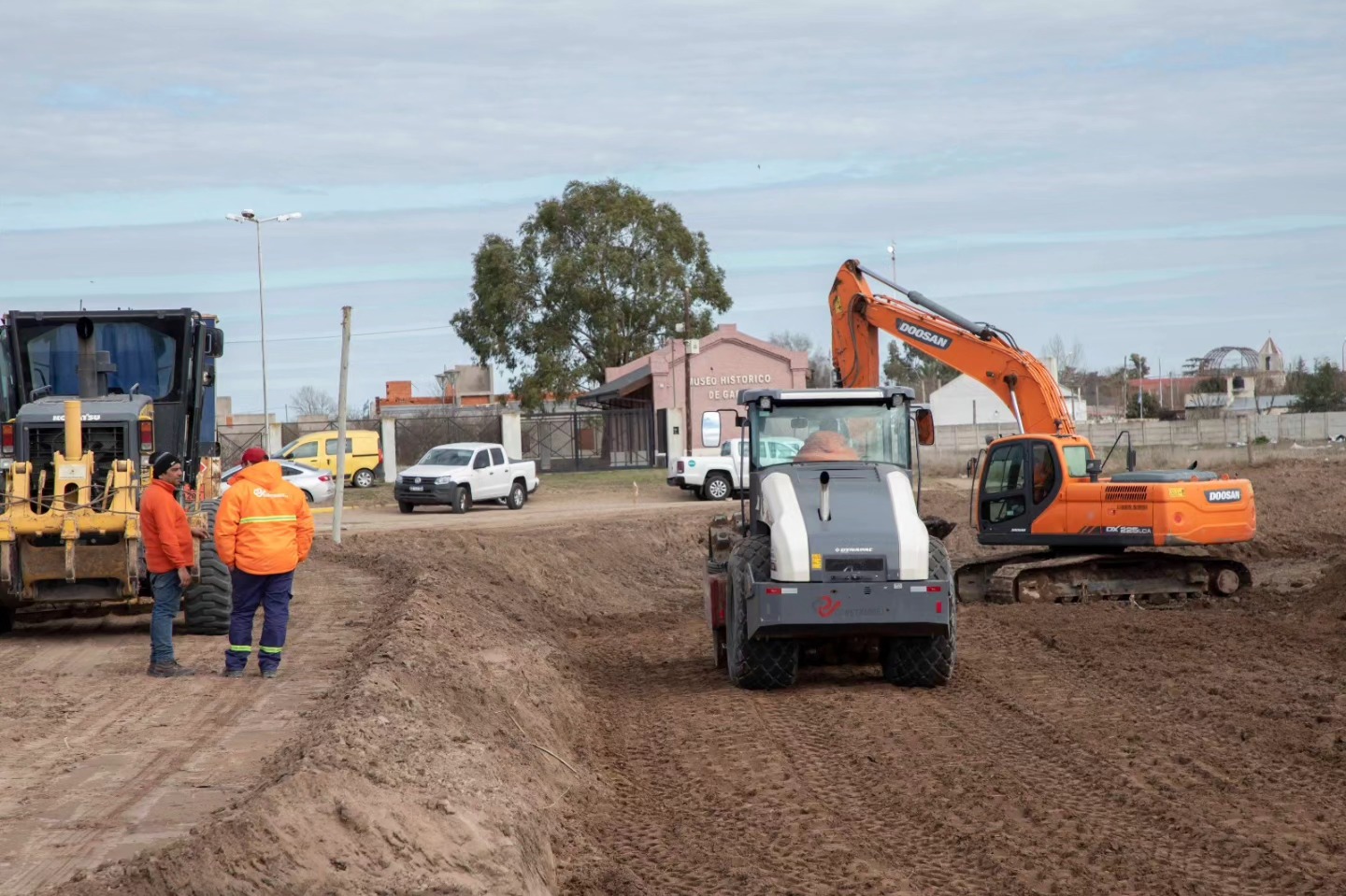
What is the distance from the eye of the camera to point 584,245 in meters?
61.5

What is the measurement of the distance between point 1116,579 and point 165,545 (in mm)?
12598

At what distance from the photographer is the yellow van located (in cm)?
4484

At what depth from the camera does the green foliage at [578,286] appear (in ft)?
201

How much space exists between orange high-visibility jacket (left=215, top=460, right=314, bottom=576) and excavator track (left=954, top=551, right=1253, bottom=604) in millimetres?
10916

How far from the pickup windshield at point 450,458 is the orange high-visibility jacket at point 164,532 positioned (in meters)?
24.2

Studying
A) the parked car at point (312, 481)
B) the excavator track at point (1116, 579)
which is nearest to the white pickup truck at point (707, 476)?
the parked car at point (312, 481)

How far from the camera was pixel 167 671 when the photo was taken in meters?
11.6

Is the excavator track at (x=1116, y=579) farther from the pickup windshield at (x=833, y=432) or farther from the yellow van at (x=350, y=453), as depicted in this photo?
the yellow van at (x=350, y=453)

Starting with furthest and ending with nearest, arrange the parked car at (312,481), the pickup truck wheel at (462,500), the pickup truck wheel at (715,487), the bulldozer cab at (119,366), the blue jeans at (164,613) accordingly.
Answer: the pickup truck wheel at (715,487)
the parked car at (312,481)
the pickup truck wheel at (462,500)
the bulldozer cab at (119,366)
the blue jeans at (164,613)

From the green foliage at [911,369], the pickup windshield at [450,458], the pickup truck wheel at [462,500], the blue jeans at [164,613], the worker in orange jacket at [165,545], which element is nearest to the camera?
the blue jeans at [164,613]

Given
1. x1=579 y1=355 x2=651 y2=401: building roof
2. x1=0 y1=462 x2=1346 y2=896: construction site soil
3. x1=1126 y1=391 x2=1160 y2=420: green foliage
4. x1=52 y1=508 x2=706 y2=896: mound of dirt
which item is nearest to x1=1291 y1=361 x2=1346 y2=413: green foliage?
x1=1126 y1=391 x2=1160 y2=420: green foliage

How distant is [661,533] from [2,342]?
660 inches

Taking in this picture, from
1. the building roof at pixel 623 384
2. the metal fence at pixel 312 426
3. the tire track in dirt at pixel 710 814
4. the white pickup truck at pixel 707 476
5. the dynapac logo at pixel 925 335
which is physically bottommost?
the tire track in dirt at pixel 710 814

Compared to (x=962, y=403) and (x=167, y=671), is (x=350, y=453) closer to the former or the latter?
(x=167, y=671)
